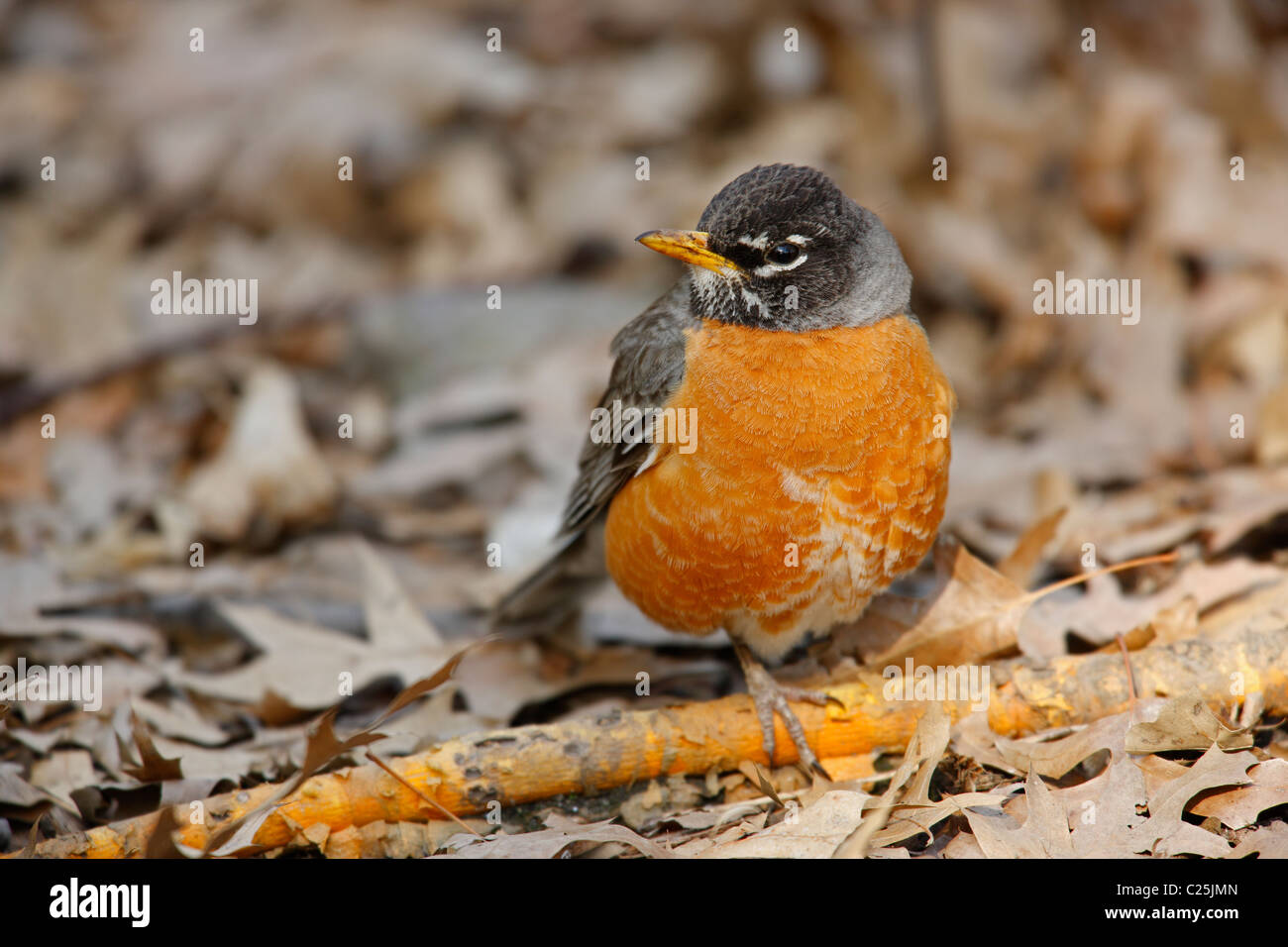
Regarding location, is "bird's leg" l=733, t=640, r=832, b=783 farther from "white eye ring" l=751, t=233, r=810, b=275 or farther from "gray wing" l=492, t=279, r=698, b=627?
"white eye ring" l=751, t=233, r=810, b=275

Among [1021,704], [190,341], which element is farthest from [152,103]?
[1021,704]

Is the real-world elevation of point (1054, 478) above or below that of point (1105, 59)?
below

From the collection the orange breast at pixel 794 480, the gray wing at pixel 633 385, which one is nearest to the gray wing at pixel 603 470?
the gray wing at pixel 633 385

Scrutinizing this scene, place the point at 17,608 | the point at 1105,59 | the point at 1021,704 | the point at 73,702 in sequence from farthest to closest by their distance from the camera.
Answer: the point at 1105,59 < the point at 17,608 < the point at 73,702 < the point at 1021,704

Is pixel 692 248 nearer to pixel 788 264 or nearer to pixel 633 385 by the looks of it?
pixel 788 264

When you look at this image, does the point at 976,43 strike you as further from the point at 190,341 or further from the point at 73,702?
the point at 73,702

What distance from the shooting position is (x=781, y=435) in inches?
159

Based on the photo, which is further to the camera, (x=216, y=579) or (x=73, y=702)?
(x=216, y=579)

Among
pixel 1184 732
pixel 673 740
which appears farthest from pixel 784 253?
pixel 1184 732

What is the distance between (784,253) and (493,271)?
4632 millimetres

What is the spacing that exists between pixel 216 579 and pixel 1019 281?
532 cm

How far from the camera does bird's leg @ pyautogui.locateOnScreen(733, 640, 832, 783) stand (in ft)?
13.3

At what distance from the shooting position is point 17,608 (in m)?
5.27

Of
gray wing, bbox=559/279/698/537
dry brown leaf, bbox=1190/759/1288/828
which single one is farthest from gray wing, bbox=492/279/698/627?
dry brown leaf, bbox=1190/759/1288/828
